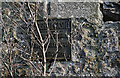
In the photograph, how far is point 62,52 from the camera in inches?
105

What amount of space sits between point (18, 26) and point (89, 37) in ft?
2.77

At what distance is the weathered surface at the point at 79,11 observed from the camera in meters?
2.68

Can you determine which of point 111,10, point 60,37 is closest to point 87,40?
point 60,37

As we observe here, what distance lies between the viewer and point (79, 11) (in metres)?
2.68

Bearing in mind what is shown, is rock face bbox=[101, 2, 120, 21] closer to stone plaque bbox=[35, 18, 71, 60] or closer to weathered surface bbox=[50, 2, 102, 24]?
weathered surface bbox=[50, 2, 102, 24]

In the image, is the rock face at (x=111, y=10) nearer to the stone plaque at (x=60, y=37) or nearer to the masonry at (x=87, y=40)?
the masonry at (x=87, y=40)

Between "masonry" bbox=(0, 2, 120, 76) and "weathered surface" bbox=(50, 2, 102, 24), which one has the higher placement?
"weathered surface" bbox=(50, 2, 102, 24)

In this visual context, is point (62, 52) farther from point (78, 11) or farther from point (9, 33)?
point (9, 33)

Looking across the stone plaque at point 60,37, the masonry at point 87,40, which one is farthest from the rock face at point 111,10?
the stone plaque at point 60,37

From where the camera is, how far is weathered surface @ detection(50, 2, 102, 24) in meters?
2.68

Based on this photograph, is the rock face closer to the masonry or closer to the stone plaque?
the masonry

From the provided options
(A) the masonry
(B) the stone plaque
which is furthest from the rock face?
(B) the stone plaque

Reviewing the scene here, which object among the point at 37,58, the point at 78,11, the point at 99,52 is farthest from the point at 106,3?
the point at 37,58

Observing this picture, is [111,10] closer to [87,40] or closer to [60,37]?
[87,40]
